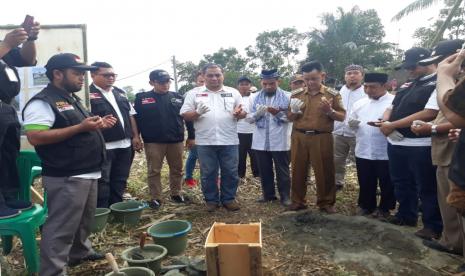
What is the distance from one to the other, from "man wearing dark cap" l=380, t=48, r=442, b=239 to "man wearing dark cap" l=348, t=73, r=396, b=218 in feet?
1.33

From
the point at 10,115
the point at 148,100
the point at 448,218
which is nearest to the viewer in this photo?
the point at 10,115

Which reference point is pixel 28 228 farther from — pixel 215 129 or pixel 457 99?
pixel 457 99

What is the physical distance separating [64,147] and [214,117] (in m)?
2.70

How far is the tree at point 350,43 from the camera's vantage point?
Answer: 2892 cm

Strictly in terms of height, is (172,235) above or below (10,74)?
below

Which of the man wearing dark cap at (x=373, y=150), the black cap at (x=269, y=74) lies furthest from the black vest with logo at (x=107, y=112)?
the man wearing dark cap at (x=373, y=150)

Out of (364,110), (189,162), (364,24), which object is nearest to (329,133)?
(364,110)

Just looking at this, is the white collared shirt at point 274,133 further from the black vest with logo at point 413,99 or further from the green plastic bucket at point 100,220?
the green plastic bucket at point 100,220

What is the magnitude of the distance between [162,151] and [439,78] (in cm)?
436

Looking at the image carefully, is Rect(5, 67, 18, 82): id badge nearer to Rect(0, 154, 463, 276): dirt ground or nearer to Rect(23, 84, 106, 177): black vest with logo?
Rect(23, 84, 106, 177): black vest with logo

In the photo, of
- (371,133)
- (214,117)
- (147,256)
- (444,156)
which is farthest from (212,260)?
(371,133)

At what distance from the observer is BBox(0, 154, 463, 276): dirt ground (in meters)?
3.85

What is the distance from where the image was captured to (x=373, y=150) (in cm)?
520

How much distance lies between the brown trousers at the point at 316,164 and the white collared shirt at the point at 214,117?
Answer: 1.03 meters
